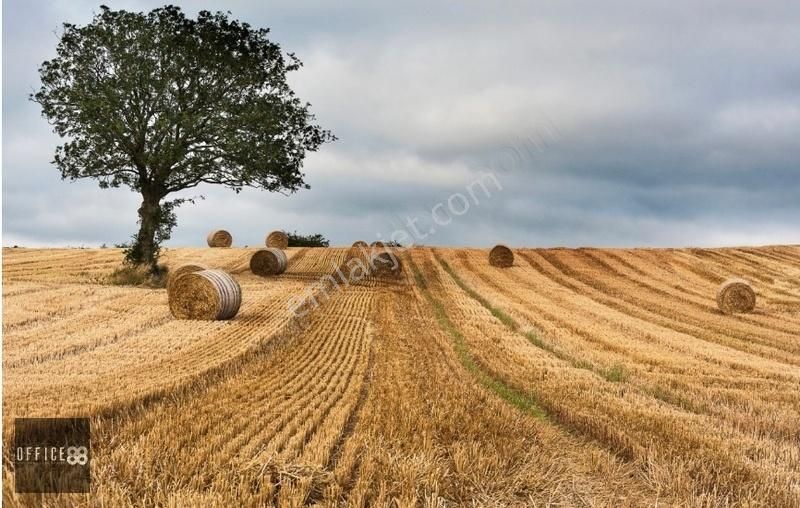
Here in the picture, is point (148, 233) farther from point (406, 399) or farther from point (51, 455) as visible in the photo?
point (51, 455)

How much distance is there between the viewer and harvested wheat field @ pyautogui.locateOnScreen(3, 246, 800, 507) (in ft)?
20.0

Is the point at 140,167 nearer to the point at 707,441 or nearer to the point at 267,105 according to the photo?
the point at 267,105

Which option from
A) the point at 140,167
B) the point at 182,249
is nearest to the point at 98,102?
the point at 140,167

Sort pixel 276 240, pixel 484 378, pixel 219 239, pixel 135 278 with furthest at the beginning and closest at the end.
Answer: pixel 219 239, pixel 276 240, pixel 135 278, pixel 484 378

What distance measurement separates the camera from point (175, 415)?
783 cm

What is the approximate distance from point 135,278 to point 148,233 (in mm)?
2325

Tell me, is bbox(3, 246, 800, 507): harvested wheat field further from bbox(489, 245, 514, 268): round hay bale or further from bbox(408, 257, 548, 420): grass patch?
bbox(489, 245, 514, 268): round hay bale

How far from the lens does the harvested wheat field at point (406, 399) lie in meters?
6.11

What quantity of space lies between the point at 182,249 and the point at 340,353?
28.7 metres

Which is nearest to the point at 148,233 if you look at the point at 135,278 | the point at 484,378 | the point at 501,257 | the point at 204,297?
the point at 135,278

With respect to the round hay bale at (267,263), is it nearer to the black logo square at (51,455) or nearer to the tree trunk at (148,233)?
the tree trunk at (148,233)

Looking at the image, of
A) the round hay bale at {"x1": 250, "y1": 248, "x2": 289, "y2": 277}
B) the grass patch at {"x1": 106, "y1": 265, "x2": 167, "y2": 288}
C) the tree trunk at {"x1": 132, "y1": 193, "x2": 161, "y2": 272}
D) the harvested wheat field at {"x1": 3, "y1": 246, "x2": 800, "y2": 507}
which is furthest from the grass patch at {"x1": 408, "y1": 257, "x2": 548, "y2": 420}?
the tree trunk at {"x1": 132, "y1": 193, "x2": 161, "y2": 272}

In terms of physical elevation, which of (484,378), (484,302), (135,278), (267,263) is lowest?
(484,378)

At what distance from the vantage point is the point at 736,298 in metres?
24.2
